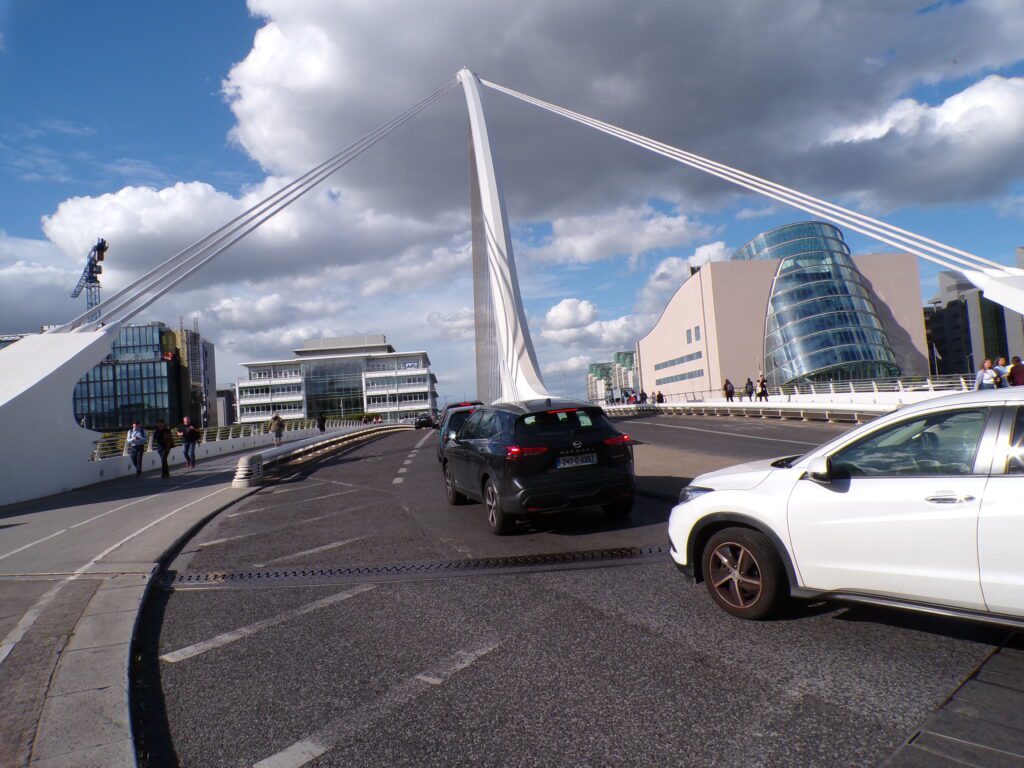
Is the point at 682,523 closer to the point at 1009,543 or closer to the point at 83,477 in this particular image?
the point at 1009,543

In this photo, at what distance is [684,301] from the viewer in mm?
86875

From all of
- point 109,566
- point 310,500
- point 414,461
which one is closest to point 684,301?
point 414,461

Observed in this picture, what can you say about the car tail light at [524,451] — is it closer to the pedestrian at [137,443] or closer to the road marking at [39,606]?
the road marking at [39,606]

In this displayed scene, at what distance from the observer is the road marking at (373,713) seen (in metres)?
3.03

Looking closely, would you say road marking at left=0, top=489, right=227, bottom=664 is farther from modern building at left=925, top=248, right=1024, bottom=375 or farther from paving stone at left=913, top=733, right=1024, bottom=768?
modern building at left=925, top=248, right=1024, bottom=375

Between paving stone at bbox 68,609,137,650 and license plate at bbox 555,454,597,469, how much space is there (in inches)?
169

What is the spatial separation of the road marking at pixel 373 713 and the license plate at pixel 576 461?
349 centimetres

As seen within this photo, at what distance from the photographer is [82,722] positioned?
3.39 metres

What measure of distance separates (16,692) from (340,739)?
2.10 metres

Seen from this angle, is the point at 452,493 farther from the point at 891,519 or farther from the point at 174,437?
the point at 174,437

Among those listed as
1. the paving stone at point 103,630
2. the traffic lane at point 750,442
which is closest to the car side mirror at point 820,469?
the paving stone at point 103,630

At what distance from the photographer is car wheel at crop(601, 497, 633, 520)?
815cm

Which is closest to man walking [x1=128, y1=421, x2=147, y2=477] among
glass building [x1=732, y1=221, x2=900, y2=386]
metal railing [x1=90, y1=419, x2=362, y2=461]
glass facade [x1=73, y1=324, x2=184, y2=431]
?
metal railing [x1=90, y1=419, x2=362, y2=461]

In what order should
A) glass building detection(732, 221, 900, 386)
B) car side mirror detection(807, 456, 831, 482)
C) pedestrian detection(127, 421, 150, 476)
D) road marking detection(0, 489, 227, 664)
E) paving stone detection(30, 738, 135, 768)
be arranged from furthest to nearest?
1. glass building detection(732, 221, 900, 386)
2. pedestrian detection(127, 421, 150, 476)
3. road marking detection(0, 489, 227, 664)
4. car side mirror detection(807, 456, 831, 482)
5. paving stone detection(30, 738, 135, 768)
